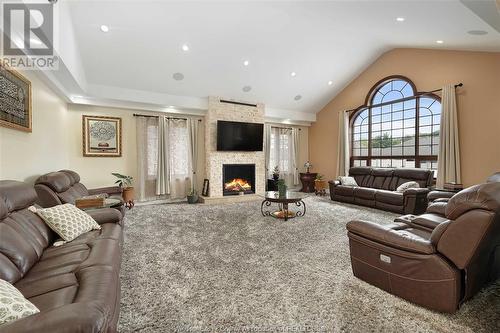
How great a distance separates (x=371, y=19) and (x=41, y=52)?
4.88m

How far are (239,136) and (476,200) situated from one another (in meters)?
5.31

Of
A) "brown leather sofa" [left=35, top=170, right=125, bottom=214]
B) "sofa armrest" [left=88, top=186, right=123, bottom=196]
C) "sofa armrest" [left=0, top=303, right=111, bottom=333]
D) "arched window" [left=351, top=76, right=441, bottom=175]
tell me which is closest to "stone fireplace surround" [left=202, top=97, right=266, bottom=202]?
"sofa armrest" [left=88, top=186, right=123, bottom=196]

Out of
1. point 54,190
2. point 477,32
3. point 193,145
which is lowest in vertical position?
point 54,190

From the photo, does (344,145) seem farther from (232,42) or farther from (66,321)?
(66,321)

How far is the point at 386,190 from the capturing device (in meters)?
5.25

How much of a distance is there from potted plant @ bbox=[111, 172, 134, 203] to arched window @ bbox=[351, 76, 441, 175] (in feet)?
20.0

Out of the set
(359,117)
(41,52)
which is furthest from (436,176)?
(41,52)

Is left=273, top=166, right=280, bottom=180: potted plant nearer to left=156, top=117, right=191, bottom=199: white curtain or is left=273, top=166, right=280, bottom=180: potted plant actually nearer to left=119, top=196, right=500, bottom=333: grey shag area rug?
left=156, top=117, right=191, bottom=199: white curtain

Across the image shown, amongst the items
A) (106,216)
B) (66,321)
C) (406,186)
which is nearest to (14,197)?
(106,216)

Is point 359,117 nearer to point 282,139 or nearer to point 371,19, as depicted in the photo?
point 282,139

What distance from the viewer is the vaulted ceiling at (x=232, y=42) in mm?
3533

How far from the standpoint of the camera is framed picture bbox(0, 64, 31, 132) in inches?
94.9

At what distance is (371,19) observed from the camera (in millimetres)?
3977

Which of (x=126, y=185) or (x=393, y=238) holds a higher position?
(x=126, y=185)
